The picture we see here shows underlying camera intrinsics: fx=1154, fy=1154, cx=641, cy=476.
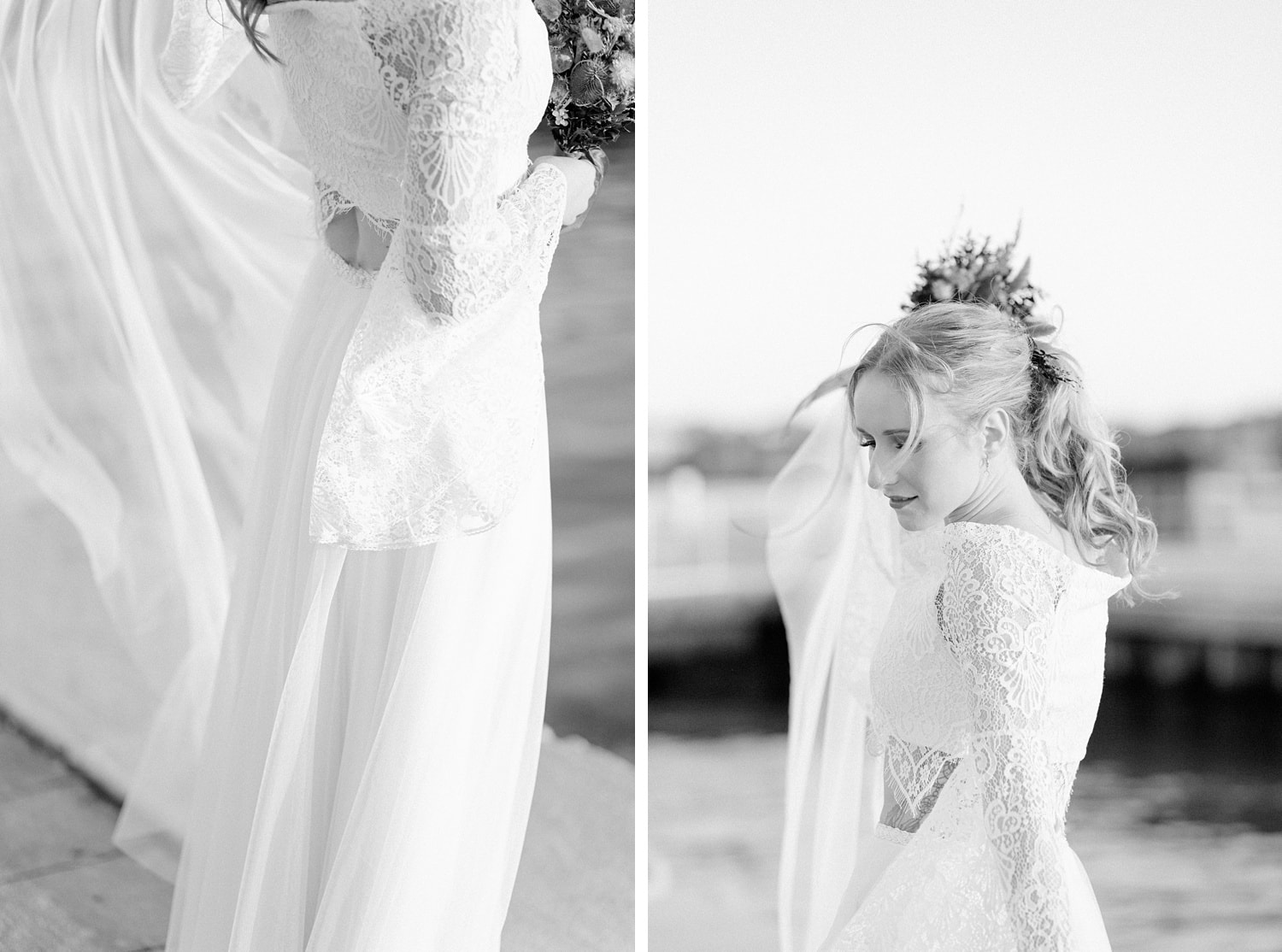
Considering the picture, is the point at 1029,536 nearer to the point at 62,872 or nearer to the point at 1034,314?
the point at 1034,314

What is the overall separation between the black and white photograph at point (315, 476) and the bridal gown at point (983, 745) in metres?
0.39

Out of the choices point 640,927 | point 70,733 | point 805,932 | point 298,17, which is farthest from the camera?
point 640,927

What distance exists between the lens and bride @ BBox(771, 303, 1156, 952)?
41.0 inches

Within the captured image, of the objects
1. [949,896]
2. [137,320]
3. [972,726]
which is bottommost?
[949,896]

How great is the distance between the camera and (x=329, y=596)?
3.50ft

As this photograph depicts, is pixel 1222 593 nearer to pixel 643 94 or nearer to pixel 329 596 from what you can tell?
pixel 643 94

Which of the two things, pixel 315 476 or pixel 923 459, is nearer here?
pixel 315 476

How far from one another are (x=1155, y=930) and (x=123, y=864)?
1.89 m

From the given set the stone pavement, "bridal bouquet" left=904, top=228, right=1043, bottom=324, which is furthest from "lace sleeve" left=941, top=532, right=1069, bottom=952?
the stone pavement

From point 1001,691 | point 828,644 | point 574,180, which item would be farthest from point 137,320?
point 1001,691

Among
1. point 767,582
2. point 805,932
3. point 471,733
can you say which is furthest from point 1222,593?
point 471,733

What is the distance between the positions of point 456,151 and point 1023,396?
0.72m

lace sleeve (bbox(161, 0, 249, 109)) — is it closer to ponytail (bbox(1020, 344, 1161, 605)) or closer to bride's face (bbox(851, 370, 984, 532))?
bride's face (bbox(851, 370, 984, 532))

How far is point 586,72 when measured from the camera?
1552 mm
